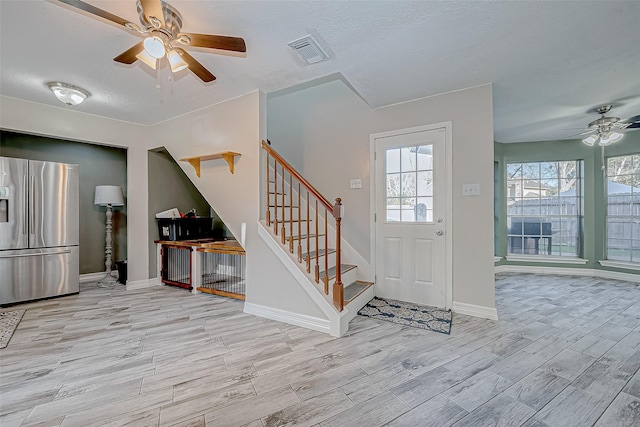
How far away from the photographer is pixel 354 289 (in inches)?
125

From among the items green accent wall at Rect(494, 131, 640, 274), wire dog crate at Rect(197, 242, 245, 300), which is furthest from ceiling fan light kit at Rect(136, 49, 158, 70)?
green accent wall at Rect(494, 131, 640, 274)

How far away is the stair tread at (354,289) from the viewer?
2860 millimetres

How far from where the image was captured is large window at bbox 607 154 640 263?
439cm

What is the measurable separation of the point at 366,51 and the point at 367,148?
1.42 m

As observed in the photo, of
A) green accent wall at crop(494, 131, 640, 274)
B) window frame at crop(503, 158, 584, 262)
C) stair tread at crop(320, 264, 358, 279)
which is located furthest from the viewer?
window frame at crop(503, 158, 584, 262)

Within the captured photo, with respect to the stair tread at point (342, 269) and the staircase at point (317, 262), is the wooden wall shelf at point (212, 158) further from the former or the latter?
the stair tread at point (342, 269)

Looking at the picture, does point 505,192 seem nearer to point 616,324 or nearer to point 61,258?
point 616,324

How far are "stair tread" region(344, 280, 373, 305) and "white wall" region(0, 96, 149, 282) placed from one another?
3157 mm

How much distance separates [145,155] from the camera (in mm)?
4109

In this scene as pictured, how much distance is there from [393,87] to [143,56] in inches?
89.3

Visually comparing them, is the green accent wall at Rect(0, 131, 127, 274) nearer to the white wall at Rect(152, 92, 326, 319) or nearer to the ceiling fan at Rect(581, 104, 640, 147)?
the white wall at Rect(152, 92, 326, 319)

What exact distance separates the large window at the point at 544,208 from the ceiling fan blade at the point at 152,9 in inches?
234

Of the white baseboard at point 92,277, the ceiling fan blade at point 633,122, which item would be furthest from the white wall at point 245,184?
the ceiling fan blade at point 633,122

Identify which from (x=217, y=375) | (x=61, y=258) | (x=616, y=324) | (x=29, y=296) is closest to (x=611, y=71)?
(x=616, y=324)
